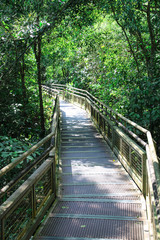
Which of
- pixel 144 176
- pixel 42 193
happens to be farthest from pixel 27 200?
pixel 144 176

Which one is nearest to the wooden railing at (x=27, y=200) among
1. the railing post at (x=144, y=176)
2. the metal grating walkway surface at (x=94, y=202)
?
the metal grating walkway surface at (x=94, y=202)

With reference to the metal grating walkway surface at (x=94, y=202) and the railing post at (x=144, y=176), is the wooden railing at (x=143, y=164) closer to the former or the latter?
the railing post at (x=144, y=176)

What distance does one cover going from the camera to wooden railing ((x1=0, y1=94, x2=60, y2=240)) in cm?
269

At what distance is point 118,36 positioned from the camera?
16.1m

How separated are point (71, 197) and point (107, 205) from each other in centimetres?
79

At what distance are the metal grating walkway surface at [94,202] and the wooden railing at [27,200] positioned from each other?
22 cm

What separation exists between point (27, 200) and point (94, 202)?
5.04 ft

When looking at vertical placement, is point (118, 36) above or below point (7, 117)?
above

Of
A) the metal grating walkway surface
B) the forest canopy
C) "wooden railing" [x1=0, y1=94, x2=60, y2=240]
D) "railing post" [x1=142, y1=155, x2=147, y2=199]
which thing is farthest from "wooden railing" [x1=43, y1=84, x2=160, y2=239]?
the forest canopy

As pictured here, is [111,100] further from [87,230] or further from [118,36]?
[87,230]

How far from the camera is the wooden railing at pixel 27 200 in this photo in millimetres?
2691

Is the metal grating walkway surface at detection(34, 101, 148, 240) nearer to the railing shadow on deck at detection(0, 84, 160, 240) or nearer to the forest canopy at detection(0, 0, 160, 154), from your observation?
the railing shadow on deck at detection(0, 84, 160, 240)

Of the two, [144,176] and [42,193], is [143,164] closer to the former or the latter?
[144,176]

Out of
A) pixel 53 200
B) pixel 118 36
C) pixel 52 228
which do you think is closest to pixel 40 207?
pixel 52 228
